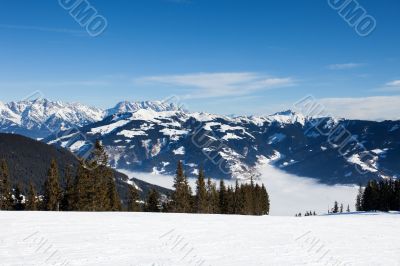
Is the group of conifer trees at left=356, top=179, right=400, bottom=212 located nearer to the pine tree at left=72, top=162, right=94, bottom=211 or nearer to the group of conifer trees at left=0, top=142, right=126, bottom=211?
the group of conifer trees at left=0, top=142, right=126, bottom=211

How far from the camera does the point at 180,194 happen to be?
89.6 m

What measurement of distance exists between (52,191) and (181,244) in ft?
168

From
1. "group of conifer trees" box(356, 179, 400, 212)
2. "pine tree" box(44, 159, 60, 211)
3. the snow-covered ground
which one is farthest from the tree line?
"group of conifer trees" box(356, 179, 400, 212)

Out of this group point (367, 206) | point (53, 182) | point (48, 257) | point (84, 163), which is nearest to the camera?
point (48, 257)

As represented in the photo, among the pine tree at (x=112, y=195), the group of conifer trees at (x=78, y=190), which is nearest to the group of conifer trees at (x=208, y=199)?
the pine tree at (x=112, y=195)

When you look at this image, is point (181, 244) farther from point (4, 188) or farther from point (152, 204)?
point (152, 204)

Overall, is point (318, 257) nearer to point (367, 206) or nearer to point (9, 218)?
point (9, 218)

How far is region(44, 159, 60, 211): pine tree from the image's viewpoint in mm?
73250

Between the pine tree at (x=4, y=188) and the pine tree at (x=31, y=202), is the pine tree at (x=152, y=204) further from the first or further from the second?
the pine tree at (x=4, y=188)

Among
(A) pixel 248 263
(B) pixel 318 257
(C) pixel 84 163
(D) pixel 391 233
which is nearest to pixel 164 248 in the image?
(A) pixel 248 263

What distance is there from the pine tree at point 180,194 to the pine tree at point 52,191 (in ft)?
78.1

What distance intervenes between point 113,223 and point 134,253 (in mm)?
Answer: 14426

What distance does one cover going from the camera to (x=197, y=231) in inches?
1353

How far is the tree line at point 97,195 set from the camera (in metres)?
68.8
